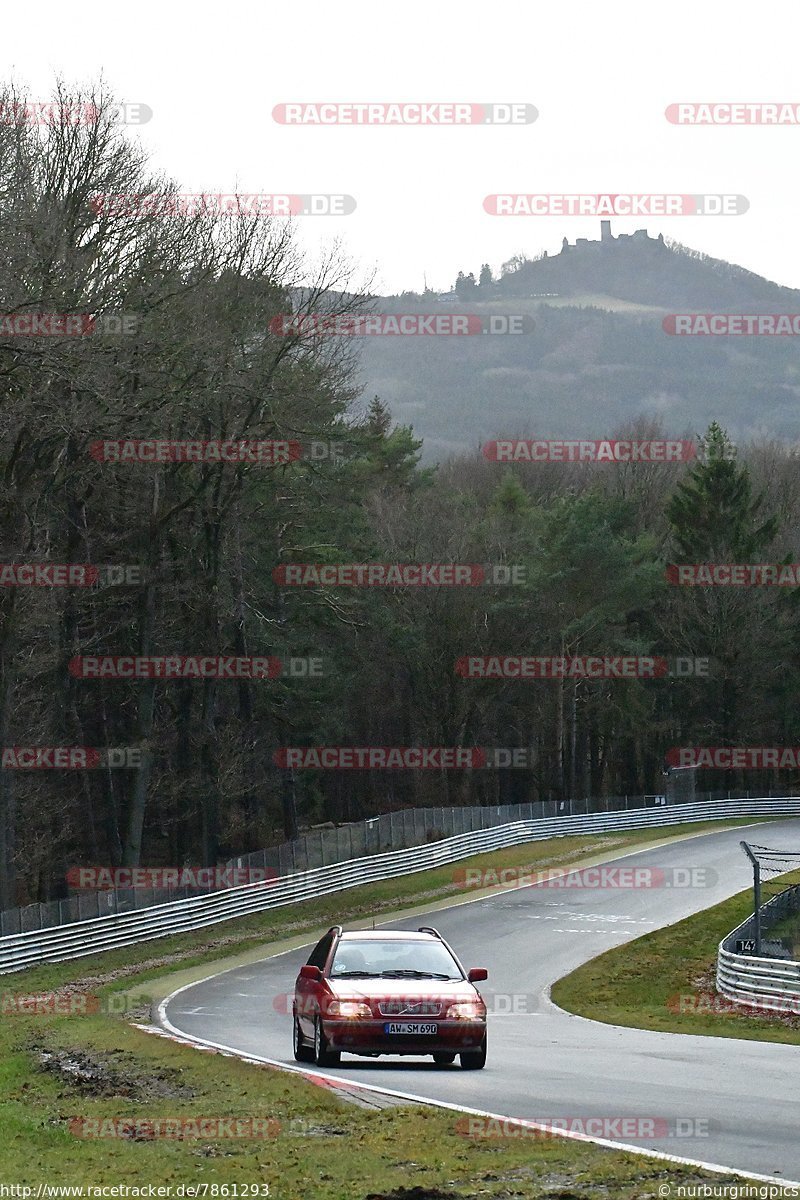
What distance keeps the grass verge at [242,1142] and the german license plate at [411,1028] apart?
120cm

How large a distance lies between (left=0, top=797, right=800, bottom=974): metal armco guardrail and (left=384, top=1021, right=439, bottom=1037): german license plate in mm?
17003

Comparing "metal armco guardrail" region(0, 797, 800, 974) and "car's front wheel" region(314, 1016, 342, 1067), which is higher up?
"car's front wheel" region(314, 1016, 342, 1067)

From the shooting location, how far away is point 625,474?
93000mm

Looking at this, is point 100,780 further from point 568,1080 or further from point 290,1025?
point 568,1080

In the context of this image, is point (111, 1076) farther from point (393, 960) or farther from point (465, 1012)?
point (465, 1012)

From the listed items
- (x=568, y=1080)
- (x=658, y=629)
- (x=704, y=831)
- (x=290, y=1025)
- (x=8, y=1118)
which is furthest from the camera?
(x=658, y=629)

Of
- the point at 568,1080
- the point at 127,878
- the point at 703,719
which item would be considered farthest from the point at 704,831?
the point at 568,1080

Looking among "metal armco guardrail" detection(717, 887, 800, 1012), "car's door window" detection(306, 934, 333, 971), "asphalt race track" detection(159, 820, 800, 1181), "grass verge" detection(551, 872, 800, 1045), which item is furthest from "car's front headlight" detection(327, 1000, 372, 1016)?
"metal armco guardrail" detection(717, 887, 800, 1012)

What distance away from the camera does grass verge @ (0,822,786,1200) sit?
8484 mm

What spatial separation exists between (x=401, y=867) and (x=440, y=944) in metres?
31.0

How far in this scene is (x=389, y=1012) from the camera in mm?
14945

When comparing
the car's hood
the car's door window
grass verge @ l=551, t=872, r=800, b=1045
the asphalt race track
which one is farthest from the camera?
grass verge @ l=551, t=872, r=800, b=1045

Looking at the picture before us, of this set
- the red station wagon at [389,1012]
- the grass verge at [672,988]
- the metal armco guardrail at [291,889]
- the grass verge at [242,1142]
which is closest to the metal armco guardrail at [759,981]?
the grass verge at [672,988]

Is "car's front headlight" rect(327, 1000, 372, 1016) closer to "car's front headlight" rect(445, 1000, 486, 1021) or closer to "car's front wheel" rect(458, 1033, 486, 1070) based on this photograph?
"car's front headlight" rect(445, 1000, 486, 1021)
